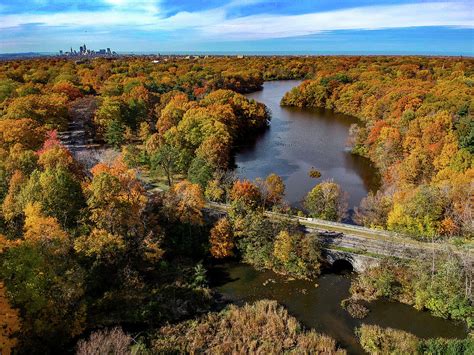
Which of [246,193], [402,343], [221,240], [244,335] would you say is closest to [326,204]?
[246,193]

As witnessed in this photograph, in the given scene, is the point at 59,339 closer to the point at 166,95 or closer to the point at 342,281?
the point at 342,281

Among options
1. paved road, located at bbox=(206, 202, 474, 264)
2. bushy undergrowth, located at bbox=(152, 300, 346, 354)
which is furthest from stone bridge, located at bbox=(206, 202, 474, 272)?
bushy undergrowth, located at bbox=(152, 300, 346, 354)

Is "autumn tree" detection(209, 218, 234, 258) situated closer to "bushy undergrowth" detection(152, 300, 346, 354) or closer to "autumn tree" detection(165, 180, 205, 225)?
"autumn tree" detection(165, 180, 205, 225)

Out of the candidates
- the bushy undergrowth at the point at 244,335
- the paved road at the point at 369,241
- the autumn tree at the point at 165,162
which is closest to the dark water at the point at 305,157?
the paved road at the point at 369,241

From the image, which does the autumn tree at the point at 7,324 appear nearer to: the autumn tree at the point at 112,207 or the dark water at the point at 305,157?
the autumn tree at the point at 112,207

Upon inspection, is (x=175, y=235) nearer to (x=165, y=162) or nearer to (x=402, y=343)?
(x=165, y=162)
